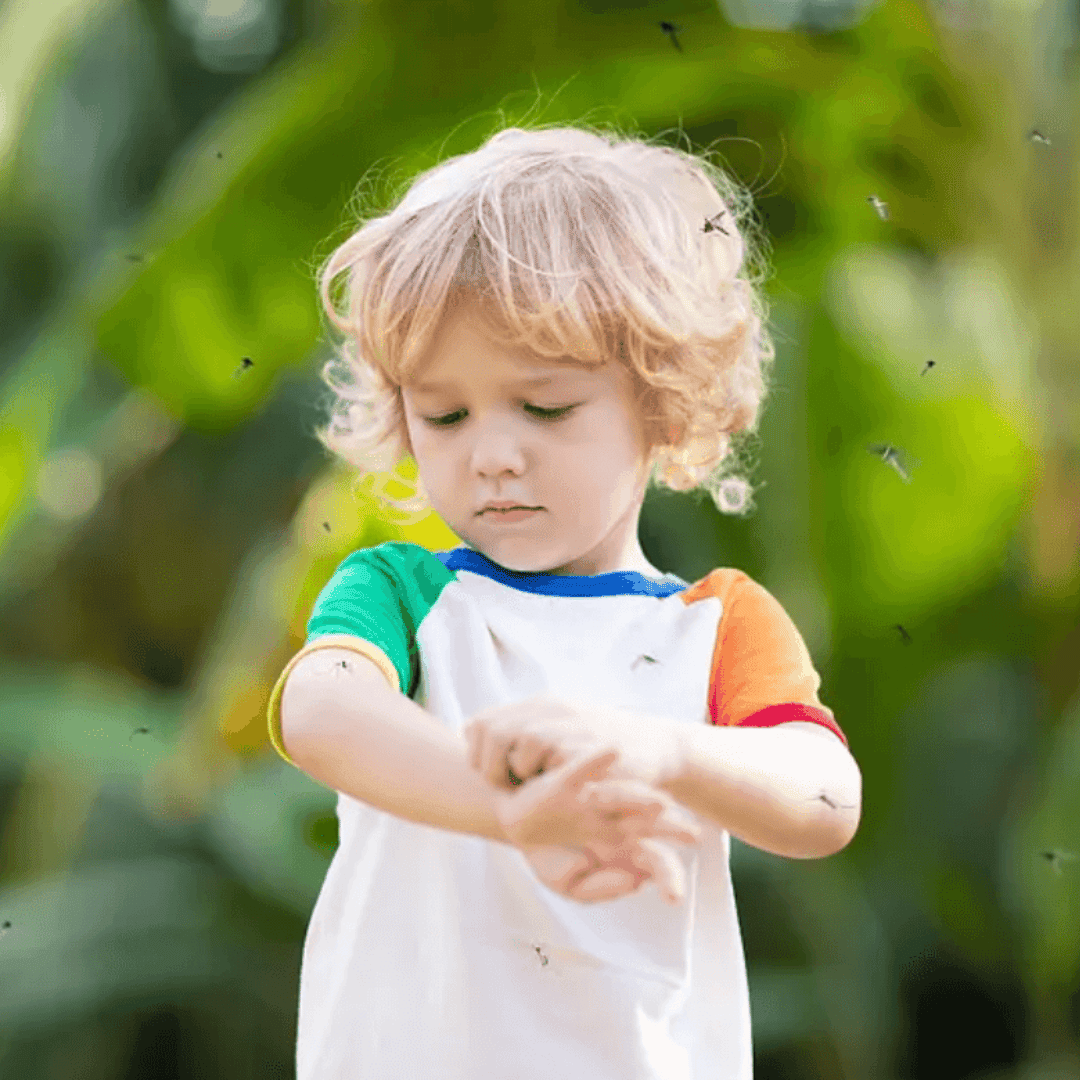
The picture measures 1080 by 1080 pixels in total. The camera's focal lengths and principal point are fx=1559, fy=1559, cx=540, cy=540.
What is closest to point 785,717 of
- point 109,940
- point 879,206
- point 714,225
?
point 714,225

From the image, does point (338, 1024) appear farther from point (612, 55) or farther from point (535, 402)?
point (612, 55)

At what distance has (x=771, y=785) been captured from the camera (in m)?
0.64

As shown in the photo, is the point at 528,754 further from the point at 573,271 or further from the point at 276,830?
the point at 276,830

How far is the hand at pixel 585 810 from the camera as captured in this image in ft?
1.86

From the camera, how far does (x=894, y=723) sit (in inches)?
56.5

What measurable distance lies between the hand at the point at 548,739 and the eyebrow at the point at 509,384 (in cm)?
16

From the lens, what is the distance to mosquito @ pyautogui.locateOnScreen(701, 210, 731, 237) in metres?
0.76

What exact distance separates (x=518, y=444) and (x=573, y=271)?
3.2 inches

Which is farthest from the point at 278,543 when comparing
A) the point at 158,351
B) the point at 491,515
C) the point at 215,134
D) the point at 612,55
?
the point at 491,515

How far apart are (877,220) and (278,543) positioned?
635 mm

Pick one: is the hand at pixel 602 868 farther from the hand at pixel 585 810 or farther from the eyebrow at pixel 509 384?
the eyebrow at pixel 509 384

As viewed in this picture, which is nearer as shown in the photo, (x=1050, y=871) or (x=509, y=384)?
(x=509, y=384)

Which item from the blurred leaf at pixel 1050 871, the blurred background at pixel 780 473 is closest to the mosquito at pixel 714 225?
the blurred background at pixel 780 473

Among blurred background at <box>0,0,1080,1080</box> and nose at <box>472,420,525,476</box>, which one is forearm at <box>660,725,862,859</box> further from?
blurred background at <box>0,0,1080,1080</box>
